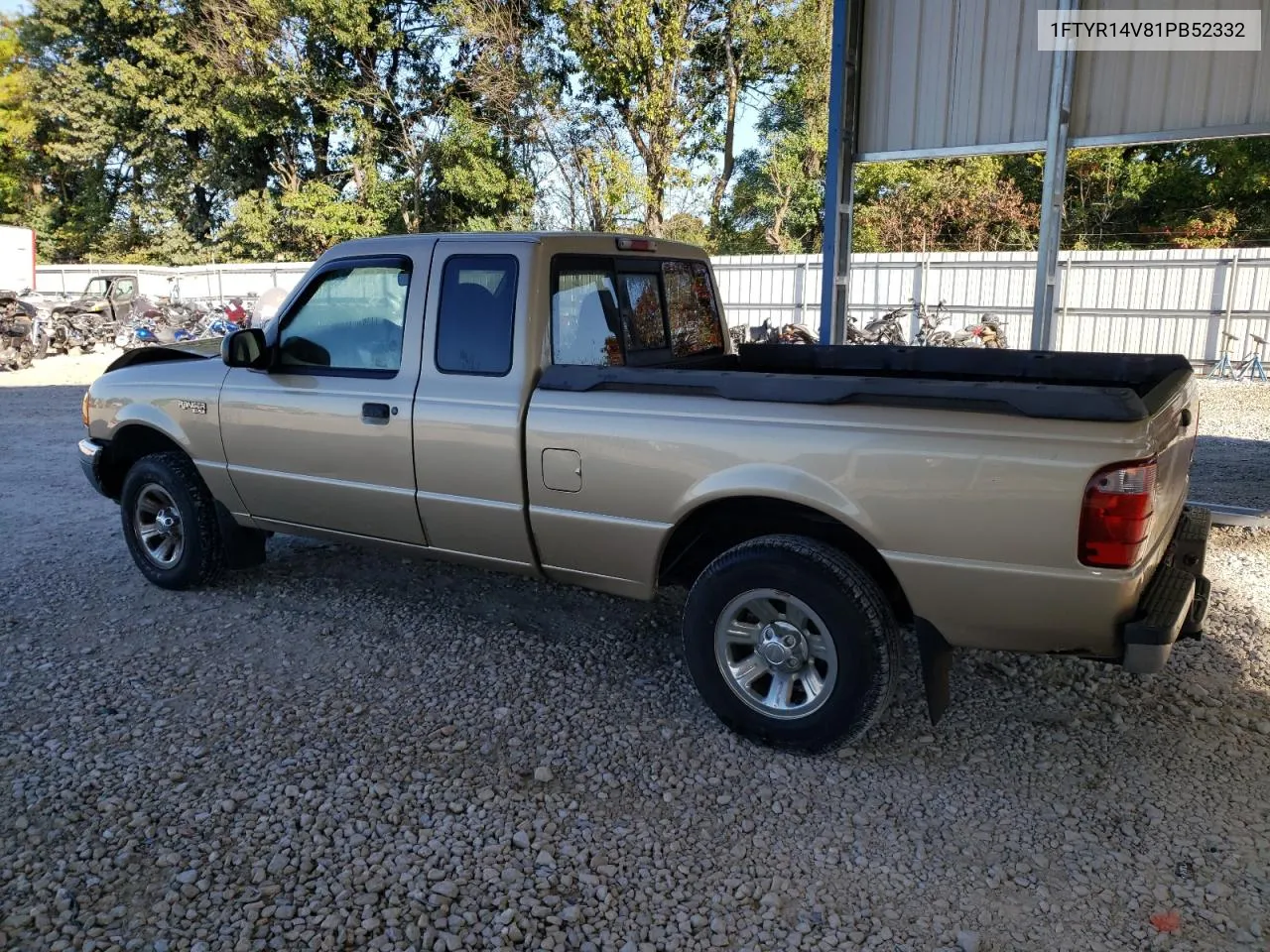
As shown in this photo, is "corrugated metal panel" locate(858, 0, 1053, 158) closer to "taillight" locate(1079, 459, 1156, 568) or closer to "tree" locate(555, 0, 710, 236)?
"taillight" locate(1079, 459, 1156, 568)

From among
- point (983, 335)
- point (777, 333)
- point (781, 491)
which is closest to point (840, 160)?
point (781, 491)

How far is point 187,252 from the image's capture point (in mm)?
38688

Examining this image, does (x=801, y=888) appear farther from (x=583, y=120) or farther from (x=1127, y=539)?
(x=583, y=120)

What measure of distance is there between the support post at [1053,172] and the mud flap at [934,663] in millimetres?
4389

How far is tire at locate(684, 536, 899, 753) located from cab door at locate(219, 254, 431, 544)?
1617mm

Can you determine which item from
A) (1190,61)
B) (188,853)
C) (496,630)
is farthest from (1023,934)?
(1190,61)

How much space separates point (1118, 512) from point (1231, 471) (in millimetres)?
6902

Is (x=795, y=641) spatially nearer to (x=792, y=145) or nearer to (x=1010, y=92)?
(x=1010, y=92)

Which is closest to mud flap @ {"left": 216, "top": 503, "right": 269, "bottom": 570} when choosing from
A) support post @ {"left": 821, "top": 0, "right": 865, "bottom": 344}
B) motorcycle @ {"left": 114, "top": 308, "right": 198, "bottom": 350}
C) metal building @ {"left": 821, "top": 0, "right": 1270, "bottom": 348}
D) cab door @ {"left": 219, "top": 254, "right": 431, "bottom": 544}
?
cab door @ {"left": 219, "top": 254, "right": 431, "bottom": 544}

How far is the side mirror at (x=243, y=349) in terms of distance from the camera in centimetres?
473

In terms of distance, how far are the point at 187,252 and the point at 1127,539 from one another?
137 feet

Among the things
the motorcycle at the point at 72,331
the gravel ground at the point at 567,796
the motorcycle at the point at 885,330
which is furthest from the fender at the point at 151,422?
the motorcycle at the point at 72,331

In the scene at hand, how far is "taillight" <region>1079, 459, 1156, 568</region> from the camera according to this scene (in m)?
2.91

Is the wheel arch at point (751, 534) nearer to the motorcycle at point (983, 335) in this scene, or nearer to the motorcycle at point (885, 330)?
the motorcycle at point (983, 335)
